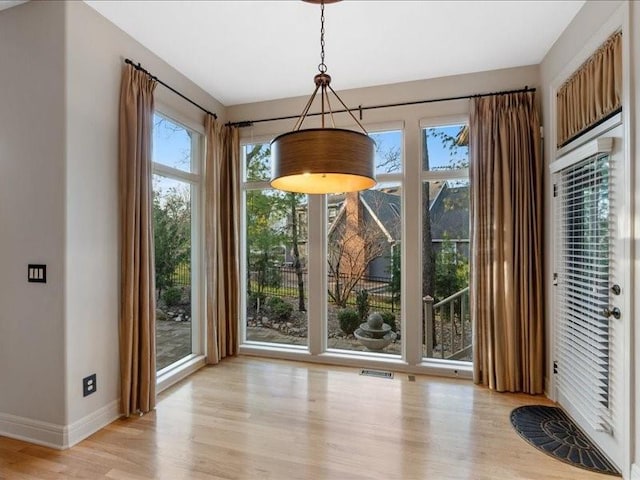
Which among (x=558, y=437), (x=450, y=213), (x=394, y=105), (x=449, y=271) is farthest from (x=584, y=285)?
(x=394, y=105)

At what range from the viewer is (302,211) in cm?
411

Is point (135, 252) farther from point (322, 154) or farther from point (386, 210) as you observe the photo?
point (386, 210)

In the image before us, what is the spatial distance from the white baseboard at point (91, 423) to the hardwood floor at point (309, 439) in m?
0.05

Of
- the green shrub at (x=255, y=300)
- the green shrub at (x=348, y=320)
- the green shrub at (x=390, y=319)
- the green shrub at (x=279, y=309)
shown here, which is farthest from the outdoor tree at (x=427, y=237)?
the green shrub at (x=255, y=300)

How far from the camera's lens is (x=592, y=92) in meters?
2.41

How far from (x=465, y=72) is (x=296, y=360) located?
3.45m

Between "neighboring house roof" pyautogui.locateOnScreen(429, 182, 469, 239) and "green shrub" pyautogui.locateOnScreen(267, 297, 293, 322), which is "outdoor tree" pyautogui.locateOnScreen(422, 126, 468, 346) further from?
"green shrub" pyautogui.locateOnScreen(267, 297, 293, 322)

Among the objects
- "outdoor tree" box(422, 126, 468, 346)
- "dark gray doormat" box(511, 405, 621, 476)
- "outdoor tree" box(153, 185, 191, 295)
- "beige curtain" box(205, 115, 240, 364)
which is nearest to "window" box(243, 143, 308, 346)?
"beige curtain" box(205, 115, 240, 364)

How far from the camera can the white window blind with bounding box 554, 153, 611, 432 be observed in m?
2.27

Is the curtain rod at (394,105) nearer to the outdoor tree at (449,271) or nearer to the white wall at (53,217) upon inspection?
the outdoor tree at (449,271)

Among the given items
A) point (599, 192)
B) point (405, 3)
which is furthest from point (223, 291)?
point (599, 192)

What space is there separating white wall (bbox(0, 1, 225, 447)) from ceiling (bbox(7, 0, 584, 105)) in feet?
1.57

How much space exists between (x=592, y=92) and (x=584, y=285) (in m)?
1.31

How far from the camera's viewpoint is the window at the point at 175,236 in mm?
3342
